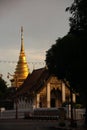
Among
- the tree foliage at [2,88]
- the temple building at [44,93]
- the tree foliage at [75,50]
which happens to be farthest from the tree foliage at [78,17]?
the tree foliage at [2,88]

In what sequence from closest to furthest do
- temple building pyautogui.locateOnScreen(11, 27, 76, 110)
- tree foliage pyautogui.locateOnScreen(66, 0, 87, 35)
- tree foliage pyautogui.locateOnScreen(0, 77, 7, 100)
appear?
tree foliage pyautogui.locateOnScreen(66, 0, 87, 35) < temple building pyautogui.locateOnScreen(11, 27, 76, 110) < tree foliage pyautogui.locateOnScreen(0, 77, 7, 100)

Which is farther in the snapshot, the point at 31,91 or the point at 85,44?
the point at 31,91

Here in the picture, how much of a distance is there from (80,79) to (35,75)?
175 ft

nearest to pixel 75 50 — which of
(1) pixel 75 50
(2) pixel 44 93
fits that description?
(1) pixel 75 50

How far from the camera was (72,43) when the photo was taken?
33.8m

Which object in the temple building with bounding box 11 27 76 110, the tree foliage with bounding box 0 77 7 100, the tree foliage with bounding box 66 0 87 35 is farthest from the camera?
the tree foliage with bounding box 0 77 7 100

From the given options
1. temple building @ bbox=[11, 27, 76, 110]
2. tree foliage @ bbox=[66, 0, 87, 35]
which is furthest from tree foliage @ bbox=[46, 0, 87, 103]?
temple building @ bbox=[11, 27, 76, 110]

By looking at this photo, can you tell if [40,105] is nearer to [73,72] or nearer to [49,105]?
[49,105]

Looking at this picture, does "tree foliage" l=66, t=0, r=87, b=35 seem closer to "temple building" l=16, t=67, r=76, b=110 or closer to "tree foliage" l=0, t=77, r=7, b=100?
"temple building" l=16, t=67, r=76, b=110

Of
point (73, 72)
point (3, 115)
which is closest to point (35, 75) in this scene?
point (3, 115)

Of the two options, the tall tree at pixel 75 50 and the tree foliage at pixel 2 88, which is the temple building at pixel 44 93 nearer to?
the tree foliage at pixel 2 88

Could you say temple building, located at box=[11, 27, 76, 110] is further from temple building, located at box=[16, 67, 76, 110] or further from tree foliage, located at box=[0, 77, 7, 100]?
tree foliage, located at box=[0, 77, 7, 100]

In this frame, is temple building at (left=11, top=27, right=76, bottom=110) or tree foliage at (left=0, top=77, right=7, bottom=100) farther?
tree foliage at (left=0, top=77, right=7, bottom=100)

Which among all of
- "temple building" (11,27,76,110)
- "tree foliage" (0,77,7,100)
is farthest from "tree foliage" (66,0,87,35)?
"tree foliage" (0,77,7,100)
